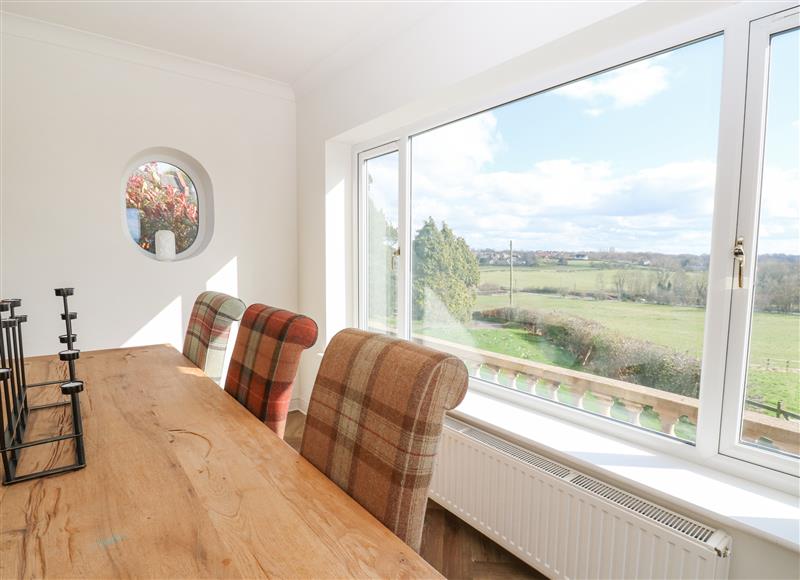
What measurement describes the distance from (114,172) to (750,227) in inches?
125

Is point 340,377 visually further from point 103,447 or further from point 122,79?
point 122,79

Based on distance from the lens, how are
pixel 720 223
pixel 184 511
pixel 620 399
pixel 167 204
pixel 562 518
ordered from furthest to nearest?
1. pixel 167 204
2. pixel 620 399
3. pixel 562 518
4. pixel 720 223
5. pixel 184 511

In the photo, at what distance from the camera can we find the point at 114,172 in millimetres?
2693

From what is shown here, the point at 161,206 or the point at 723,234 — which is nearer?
the point at 723,234

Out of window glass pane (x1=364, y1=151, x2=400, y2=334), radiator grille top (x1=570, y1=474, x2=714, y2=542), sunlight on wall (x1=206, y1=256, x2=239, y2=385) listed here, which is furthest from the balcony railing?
sunlight on wall (x1=206, y1=256, x2=239, y2=385)

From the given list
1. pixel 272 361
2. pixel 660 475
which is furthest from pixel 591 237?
pixel 272 361

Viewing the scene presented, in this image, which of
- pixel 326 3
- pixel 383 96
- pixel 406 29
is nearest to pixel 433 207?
pixel 383 96

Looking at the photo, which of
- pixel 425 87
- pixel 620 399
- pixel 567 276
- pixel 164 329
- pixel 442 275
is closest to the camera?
pixel 620 399

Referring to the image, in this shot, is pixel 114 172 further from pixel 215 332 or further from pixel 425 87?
pixel 425 87

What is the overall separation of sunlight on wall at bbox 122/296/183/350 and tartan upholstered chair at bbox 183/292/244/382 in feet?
4.10

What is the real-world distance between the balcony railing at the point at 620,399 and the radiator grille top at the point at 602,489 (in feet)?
0.95

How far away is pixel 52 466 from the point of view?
926 millimetres

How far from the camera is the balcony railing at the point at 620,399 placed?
1.31 m

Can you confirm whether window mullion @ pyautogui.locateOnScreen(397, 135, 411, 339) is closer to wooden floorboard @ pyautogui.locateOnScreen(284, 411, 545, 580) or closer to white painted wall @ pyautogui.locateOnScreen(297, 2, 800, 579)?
white painted wall @ pyautogui.locateOnScreen(297, 2, 800, 579)
